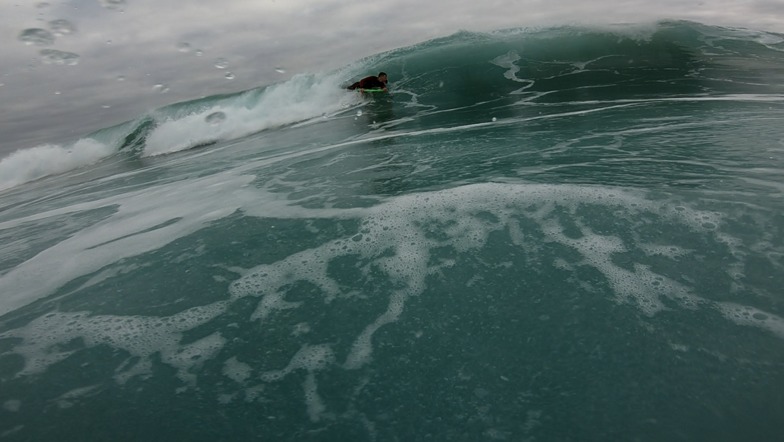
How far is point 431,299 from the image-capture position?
8.62 ft

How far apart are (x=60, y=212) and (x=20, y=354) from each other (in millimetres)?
5354

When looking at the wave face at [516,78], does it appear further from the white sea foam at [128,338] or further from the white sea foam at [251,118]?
the white sea foam at [128,338]

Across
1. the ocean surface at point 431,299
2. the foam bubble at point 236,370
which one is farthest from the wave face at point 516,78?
the foam bubble at point 236,370

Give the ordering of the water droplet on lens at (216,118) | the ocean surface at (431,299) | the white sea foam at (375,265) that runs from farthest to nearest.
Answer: the water droplet on lens at (216,118) < the white sea foam at (375,265) < the ocean surface at (431,299)

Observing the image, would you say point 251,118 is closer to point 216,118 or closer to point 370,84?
point 216,118

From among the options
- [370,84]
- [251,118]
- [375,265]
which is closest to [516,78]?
[370,84]

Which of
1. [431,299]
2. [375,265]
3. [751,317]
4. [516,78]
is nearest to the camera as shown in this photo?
[751,317]

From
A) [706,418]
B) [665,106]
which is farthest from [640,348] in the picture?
[665,106]

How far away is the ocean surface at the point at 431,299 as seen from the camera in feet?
5.90

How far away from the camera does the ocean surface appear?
180 cm

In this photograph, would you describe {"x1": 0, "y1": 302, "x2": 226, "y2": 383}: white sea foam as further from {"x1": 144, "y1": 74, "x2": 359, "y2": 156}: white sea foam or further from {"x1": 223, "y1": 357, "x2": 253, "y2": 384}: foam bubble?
{"x1": 144, "y1": 74, "x2": 359, "y2": 156}: white sea foam

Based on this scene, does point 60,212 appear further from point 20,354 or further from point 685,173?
point 685,173

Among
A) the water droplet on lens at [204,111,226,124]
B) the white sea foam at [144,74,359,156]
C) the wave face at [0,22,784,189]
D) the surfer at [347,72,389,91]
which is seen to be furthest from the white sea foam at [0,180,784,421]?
the surfer at [347,72,389,91]

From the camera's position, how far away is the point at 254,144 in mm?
10906
